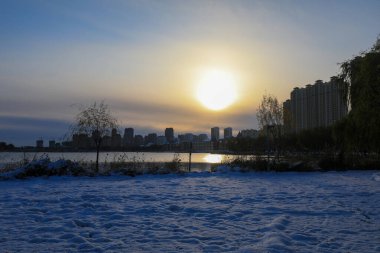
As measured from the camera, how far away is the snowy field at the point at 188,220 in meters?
5.30

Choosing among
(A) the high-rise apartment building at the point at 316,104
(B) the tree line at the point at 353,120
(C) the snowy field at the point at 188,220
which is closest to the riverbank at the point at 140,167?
(B) the tree line at the point at 353,120

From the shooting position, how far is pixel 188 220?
705cm

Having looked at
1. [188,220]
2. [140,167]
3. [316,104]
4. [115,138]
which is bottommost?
[188,220]

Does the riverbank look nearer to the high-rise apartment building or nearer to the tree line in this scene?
the tree line

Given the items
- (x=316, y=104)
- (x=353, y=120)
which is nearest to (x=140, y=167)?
(x=353, y=120)

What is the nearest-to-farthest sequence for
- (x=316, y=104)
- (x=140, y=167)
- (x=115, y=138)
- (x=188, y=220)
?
(x=188, y=220)
(x=140, y=167)
(x=115, y=138)
(x=316, y=104)

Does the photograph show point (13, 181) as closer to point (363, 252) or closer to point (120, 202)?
point (120, 202)

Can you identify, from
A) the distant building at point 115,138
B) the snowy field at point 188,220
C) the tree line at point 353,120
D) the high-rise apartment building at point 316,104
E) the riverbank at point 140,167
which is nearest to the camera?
the snowy field at point 188,220

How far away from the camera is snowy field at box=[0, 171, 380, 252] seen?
5.30 m

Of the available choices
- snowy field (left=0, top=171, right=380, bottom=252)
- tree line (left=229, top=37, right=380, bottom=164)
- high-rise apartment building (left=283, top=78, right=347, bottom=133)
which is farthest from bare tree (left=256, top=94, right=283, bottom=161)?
high-rise apartment building (left=283, top=78, right=347, bottom=133)

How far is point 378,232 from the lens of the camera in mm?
6047

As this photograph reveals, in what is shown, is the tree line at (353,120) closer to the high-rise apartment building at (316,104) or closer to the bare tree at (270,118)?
the bare tree at (270,118)

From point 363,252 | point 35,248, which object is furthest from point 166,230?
point 363,252

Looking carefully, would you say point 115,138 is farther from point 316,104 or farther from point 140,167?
point 316,104
